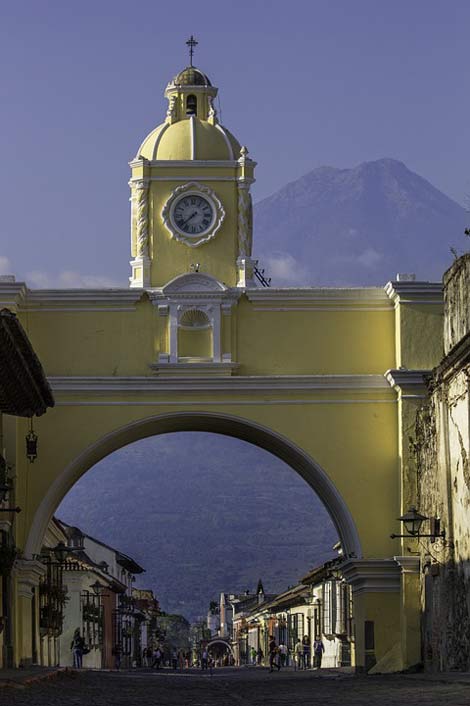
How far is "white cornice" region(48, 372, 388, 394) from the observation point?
99.5 ft

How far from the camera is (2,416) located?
96.2ft

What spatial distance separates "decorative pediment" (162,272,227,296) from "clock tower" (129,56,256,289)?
1.12 ft

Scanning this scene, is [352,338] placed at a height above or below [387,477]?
above

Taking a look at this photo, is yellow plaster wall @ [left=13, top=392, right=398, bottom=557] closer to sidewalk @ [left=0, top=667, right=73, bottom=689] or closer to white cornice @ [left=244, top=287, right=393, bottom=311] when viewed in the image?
white cornice @ [left=244, top=287, right=393, bottom=311]

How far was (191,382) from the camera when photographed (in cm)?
3034

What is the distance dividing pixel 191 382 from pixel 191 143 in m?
4.07

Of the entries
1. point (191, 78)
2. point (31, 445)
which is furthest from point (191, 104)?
point (31, 445)

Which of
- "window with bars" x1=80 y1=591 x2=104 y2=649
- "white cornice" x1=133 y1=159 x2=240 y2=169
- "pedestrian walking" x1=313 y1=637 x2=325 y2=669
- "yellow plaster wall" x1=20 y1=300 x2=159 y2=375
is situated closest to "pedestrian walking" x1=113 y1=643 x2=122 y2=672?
"window with bars" x1=80 y1=591 x2=104 y2=649

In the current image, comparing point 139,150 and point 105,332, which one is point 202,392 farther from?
point 139,150

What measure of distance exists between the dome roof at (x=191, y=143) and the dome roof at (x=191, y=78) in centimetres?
91

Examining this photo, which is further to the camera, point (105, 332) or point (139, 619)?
point (139, 619)

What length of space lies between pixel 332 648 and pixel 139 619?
1286 inches

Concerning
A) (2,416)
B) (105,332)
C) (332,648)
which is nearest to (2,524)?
(2,416)

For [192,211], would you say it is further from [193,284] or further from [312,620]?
[312,620]
